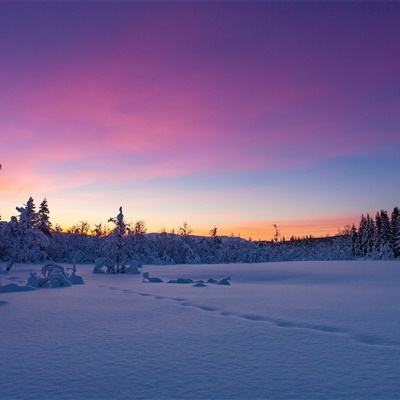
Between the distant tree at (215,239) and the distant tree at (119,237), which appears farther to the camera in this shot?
the distant tree at (215,239)

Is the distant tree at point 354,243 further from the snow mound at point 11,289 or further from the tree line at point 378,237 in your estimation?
the snow mound at point 11,289

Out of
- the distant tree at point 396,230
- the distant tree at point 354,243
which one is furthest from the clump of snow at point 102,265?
the distant tree at point 354,243

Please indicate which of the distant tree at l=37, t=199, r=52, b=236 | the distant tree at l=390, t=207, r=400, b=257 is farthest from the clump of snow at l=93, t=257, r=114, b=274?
the distant tree at l=390, t=207, r=400, b=257

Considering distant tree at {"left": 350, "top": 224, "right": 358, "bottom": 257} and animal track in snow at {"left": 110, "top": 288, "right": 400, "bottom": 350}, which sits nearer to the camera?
animal track in snow at {"left": 110, "top": 288, "right": 400, "bottom": 350}

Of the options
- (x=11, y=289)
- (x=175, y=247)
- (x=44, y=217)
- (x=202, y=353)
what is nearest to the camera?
(x=202, y=353)

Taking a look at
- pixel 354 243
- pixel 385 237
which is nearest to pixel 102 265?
pixel 385 237

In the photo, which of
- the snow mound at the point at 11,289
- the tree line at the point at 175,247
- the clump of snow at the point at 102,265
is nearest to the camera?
the snow mound at the point at 11,289

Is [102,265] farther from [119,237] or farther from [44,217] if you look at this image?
[44,217]

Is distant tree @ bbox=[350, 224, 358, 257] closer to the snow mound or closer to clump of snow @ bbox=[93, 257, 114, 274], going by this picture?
clump of snow @ bbox=[93, 257, 114, 274]

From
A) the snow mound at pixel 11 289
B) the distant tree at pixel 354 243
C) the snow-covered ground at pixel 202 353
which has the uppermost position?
the distant tree at pixel 354 243

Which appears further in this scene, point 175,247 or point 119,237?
point 175,247

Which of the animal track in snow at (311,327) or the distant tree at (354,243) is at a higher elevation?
the distant tree at (354,243)

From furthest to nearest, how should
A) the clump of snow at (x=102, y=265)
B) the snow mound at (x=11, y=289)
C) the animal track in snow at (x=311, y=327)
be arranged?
1. the clump of snow at (x=102, y=265)
2. the snow mound at (x=11, y=289)
3. the animal track in snow at (x=311, y=327)

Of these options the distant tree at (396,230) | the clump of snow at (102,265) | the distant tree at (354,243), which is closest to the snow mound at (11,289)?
the clump of snow at (102,265)
